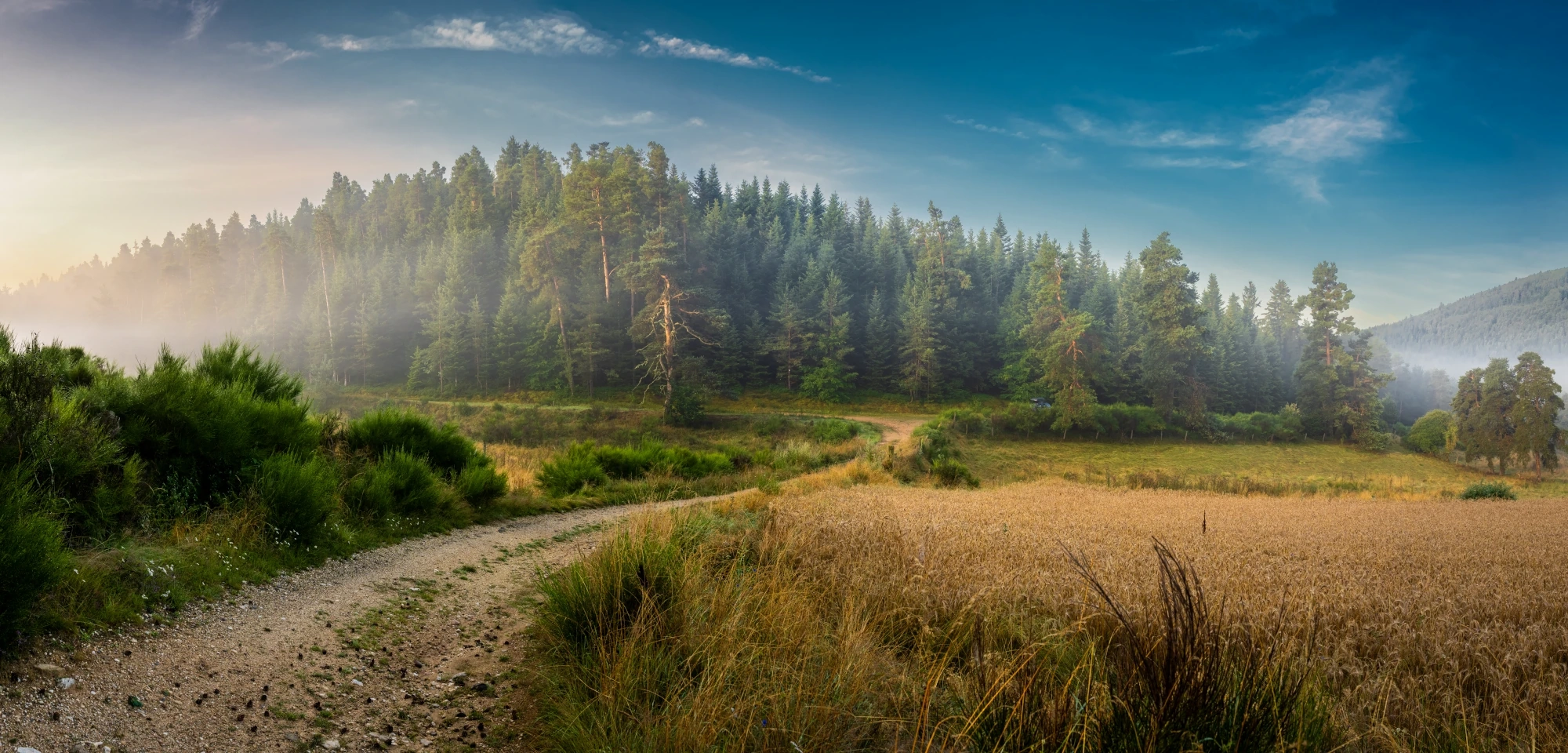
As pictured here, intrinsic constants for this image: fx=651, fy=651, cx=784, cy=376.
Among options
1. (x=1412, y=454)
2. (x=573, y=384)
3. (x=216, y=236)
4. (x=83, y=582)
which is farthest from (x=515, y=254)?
(x=216, y=236)

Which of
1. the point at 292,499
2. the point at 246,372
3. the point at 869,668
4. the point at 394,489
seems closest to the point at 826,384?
the point at 394,489

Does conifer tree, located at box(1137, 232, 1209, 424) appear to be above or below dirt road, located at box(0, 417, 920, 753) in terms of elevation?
above

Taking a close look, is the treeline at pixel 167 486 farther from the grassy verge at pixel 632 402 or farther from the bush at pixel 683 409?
the grassy verge at pixel 632 402

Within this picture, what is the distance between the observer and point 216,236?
126938 mm

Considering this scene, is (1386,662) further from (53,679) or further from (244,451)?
(244,451)

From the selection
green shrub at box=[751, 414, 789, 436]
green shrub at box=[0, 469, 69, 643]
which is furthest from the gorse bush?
green shrub at box=[751, 414, 789, 436]

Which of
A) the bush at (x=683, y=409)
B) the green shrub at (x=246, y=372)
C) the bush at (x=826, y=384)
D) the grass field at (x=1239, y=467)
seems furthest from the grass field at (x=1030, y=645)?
the bush at (x=826, y=384)

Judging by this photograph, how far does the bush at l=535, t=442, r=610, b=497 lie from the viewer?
665 inches

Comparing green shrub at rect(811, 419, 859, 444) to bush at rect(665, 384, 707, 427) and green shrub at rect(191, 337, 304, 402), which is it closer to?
bush at rect(665, 384, 707, 427)

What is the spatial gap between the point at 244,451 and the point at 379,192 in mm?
120709

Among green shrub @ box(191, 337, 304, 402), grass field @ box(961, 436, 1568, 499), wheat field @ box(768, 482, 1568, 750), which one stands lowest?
grass field @ box(961, 436, 1568, 499)

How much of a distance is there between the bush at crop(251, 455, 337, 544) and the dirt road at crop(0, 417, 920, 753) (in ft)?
2.13

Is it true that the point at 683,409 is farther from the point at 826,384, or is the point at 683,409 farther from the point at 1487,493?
the point at 1487,493

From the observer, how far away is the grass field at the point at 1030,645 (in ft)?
9.59
